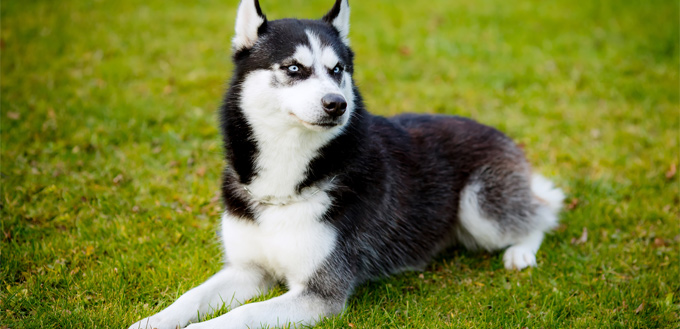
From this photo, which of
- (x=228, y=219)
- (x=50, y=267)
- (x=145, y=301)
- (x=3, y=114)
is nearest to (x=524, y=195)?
(x=228, y=219)

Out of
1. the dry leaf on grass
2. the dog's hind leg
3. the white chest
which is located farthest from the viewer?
the dry leaf on grass

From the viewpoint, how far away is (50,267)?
393 cm

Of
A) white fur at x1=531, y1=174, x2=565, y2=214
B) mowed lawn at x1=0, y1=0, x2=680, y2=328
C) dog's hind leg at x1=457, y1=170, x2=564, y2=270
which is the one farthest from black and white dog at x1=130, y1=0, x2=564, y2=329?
white fur at x1=531, y1=174, x2=565, y2=214

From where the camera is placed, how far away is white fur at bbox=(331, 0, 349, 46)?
3.87 m

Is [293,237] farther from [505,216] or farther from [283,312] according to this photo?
[505,216]

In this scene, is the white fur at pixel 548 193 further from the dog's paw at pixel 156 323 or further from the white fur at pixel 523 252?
the dog's paw at pixel 156 323

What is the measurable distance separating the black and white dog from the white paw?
85 centimetres

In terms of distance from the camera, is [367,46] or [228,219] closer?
[228,219]

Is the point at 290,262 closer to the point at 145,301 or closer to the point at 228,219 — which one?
the point at 228,219

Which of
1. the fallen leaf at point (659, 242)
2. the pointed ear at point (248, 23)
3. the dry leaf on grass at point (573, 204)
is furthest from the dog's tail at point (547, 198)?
the pointed ear at point (248, 23)

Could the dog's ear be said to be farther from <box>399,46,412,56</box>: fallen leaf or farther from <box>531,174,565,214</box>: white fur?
<box>399,46,412,56</box>: fallen leaf

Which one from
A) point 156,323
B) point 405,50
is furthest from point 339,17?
point 405,50

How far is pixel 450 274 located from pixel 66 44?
6595 mm

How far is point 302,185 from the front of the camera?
3.63 metres
